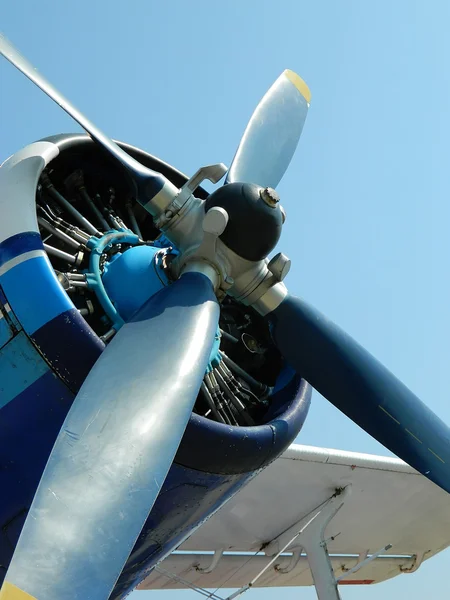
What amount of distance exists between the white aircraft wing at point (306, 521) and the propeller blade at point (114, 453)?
13.9 feet

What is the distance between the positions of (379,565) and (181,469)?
811 centimetres

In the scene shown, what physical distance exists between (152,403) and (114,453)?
0.45m

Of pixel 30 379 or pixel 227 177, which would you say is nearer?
pixel 30 379

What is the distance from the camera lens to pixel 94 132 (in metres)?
6.43

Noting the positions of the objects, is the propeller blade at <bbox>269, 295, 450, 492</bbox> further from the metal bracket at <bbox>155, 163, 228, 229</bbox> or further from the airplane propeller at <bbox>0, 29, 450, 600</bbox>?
the metal bracket at <bbox>155, 163, 228, 229</bbox>

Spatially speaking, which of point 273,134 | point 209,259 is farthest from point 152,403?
point 273,134

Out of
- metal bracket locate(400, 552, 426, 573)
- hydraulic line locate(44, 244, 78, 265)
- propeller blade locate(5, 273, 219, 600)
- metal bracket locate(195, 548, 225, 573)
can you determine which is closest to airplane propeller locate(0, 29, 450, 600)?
propeller blade locate(5, 273, 219, 600)

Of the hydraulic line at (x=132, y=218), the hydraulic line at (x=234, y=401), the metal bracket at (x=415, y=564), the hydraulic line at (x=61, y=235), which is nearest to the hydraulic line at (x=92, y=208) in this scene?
the hydraulic line at (x=132, y=218)

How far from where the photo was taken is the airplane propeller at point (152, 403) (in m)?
3.88

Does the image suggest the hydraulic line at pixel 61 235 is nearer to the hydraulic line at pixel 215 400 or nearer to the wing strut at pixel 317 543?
the hydraulic line at pixel 215 400

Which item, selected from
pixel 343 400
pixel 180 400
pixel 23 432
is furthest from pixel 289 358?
pixel 23 432

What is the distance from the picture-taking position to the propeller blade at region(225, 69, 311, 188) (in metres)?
7.43

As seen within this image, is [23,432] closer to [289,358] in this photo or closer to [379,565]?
[289,358]

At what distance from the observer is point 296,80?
8.55m
